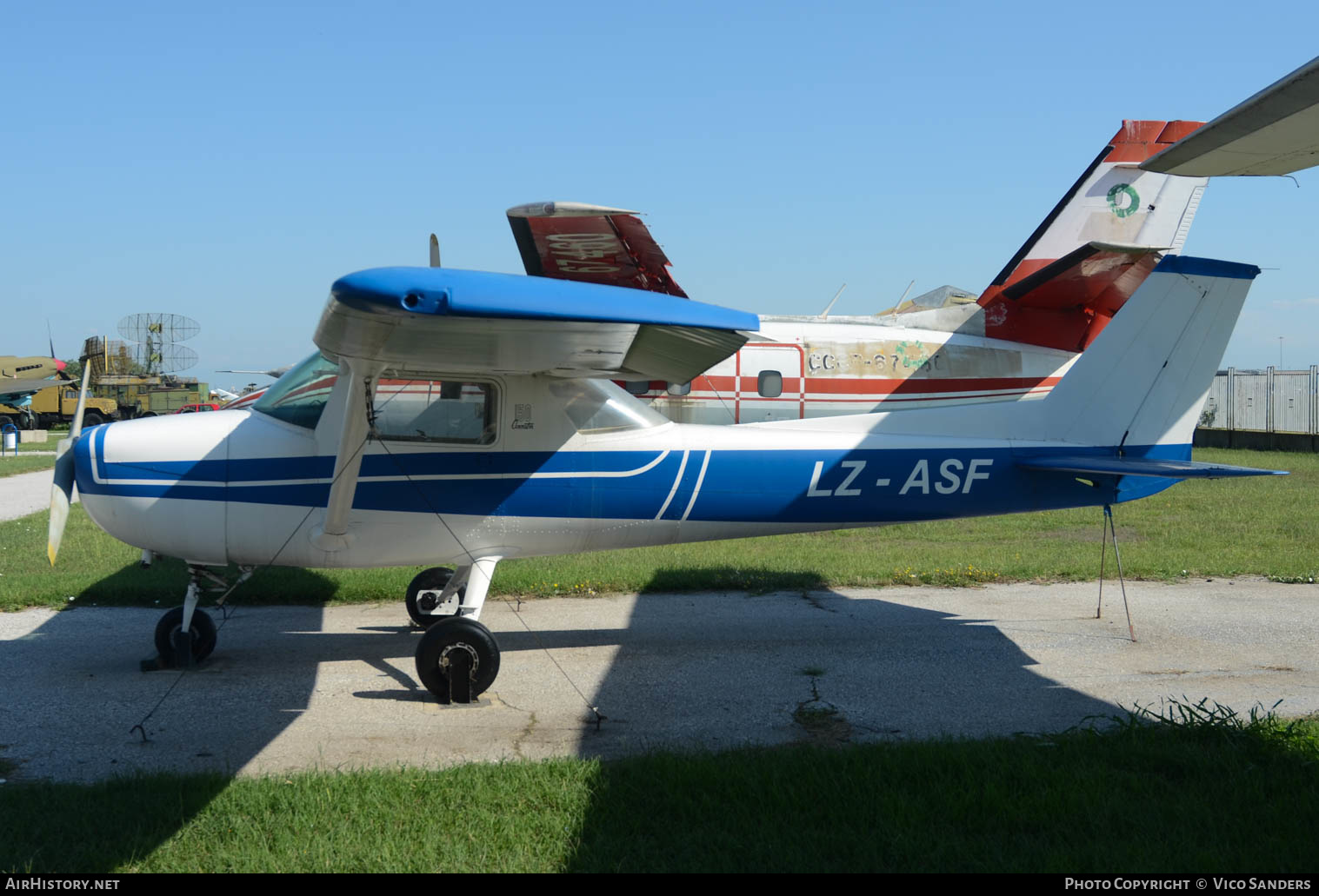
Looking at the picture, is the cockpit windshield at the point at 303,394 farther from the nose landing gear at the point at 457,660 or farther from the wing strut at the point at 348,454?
the nose landing gear at the point at 457,660

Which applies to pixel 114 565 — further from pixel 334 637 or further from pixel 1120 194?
pixel 1120 194

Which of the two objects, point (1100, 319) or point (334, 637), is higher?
point (1100, 319)

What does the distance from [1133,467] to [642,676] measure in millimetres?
3473

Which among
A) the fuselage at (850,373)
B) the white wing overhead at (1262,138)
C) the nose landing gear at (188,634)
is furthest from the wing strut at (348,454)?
the fuselage at (850,373)

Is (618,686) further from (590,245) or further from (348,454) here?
(590,245)

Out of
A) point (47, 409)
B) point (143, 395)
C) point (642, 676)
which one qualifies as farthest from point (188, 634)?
point (47, 409)

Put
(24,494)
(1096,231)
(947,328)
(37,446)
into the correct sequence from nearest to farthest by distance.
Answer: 1. (947,328)
2. (1096,231)
3. (24,494)
4. (37,446)

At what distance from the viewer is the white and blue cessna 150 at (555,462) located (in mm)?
5840

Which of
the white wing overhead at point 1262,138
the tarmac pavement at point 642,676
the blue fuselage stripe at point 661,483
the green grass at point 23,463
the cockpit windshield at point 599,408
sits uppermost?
the white wing overhead at point 1262,138

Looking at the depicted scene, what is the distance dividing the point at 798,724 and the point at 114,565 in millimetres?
7237

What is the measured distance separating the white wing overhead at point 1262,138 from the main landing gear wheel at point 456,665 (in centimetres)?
419

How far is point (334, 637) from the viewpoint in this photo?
7023 millimetres

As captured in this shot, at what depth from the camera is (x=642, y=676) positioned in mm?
6000

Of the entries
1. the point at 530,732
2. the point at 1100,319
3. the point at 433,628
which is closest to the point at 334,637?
the point at 433,628
